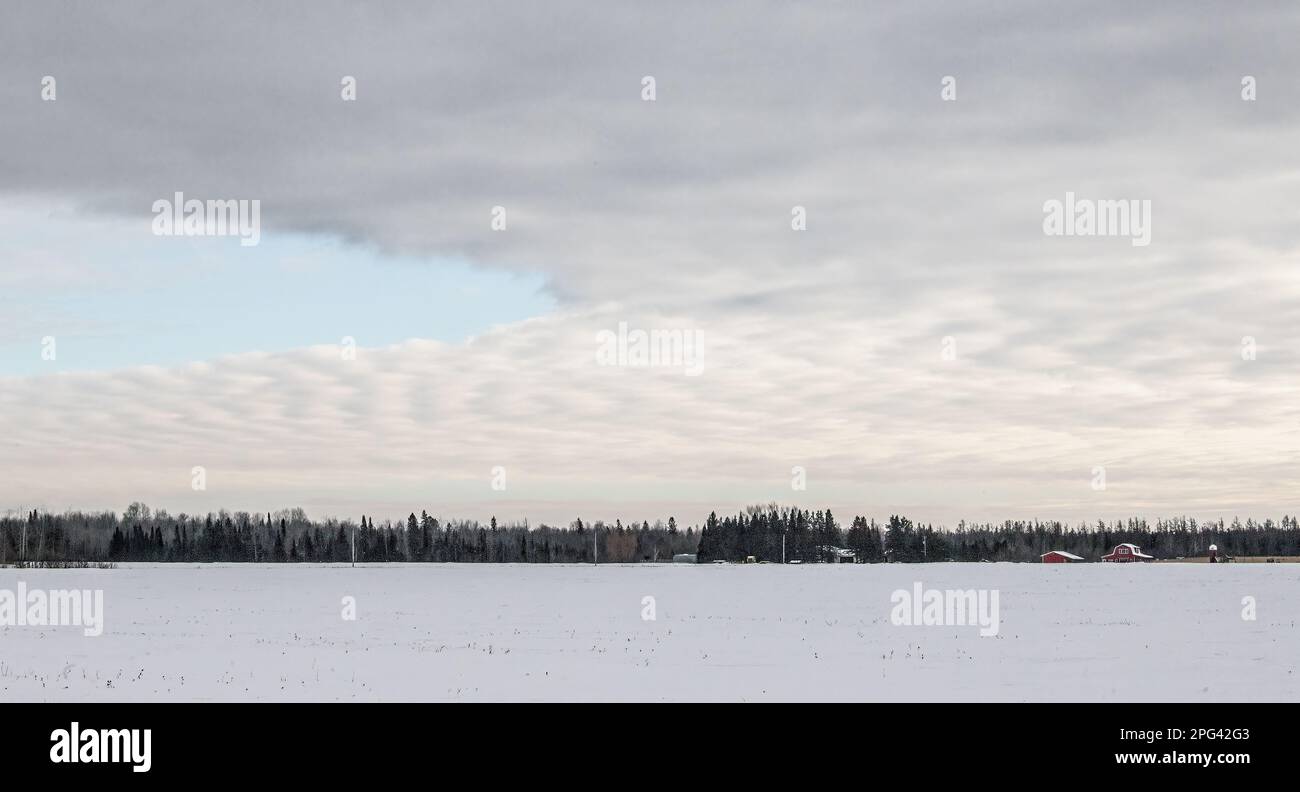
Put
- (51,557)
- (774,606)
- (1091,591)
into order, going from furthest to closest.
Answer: (51,557), (1091,591), (774,606)

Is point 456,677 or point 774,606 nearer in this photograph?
point 456,677

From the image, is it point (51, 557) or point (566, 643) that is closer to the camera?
point (566, 643)
